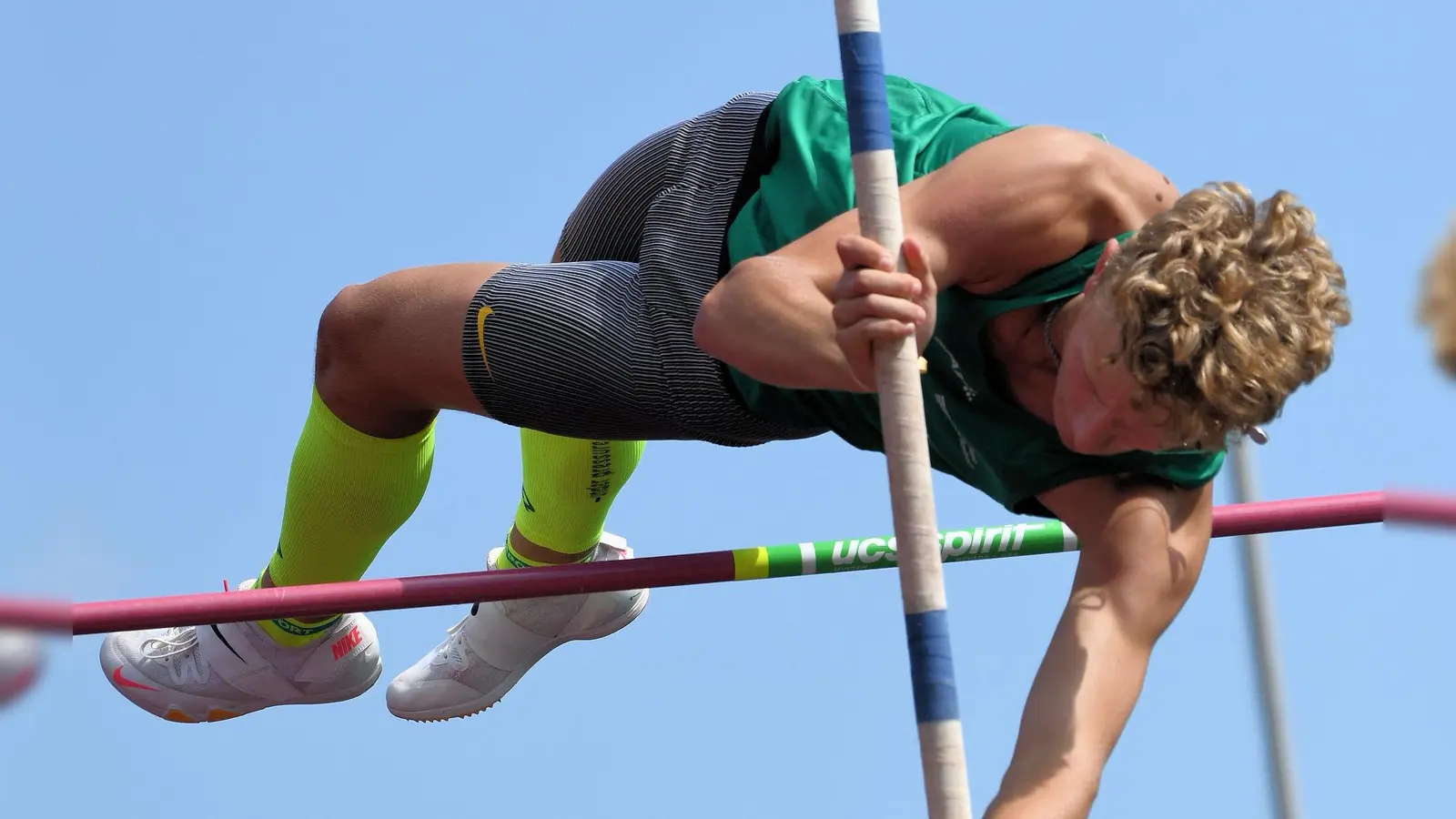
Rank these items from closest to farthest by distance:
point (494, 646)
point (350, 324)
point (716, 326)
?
point (716, 326)
point (350, 324)
point (494, 646)

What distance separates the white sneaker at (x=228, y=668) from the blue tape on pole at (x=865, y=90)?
186 cm

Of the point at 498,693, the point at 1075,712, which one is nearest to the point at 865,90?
the point at 1075,712

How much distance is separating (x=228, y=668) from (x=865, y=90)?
6.58 ft

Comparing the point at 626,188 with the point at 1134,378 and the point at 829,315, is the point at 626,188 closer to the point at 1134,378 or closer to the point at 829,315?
the point at 829,315

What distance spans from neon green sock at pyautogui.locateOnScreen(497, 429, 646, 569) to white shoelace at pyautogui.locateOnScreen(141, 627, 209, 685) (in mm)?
680

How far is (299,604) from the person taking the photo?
3453 millimetres

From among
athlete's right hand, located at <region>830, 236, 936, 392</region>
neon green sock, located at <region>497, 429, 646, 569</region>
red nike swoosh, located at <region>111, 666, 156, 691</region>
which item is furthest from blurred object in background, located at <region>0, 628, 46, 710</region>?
athlete's right hand, located at <region>830, 236, 936, 392</region>

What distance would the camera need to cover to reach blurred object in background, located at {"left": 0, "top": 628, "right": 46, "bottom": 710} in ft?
10.5

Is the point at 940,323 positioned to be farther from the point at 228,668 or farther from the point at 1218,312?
the point at 228,668

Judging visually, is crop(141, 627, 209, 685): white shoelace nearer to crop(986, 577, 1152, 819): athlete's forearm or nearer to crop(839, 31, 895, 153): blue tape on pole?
crop(986, 577, 1152, 819): athlete's forearm

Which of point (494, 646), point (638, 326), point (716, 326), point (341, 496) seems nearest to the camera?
point (716, 326)

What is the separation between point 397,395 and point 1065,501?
1.18 meters

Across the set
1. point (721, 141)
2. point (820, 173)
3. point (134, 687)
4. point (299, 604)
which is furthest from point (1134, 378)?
point (134, 687)

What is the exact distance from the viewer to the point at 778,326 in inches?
103
